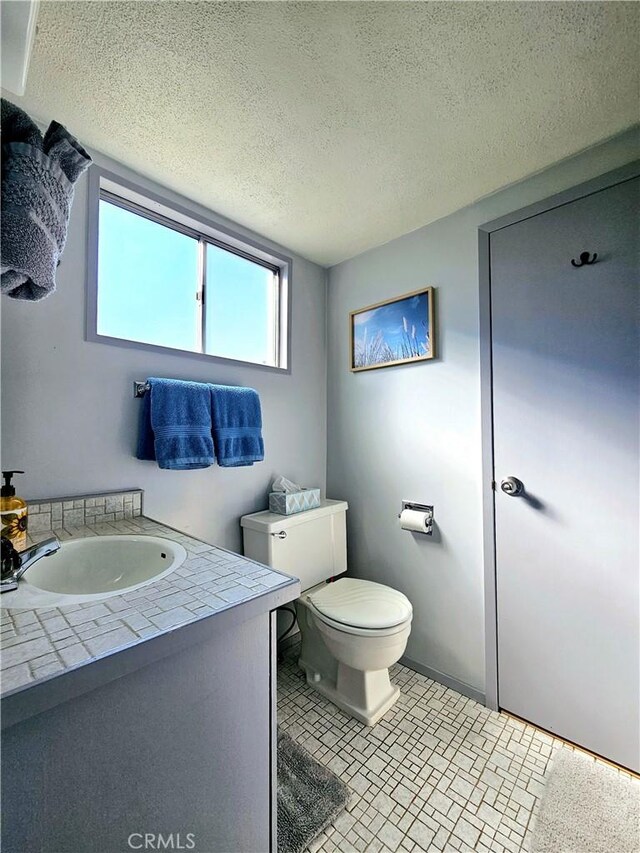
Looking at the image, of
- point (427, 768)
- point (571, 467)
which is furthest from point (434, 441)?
point (427, 768)

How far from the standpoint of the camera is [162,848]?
595mm

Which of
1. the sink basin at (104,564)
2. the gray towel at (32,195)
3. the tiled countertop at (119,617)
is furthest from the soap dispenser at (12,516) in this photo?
the gray towel at (32,195)

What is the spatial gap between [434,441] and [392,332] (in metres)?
0.63

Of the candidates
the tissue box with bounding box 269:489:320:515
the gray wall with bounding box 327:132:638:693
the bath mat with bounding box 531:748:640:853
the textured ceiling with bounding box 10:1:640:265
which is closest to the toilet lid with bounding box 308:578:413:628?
the gray wall with bounding box 327:132:638:693

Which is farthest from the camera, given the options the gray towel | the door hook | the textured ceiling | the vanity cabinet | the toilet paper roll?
the toilet paper roll

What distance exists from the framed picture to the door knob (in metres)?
0.68

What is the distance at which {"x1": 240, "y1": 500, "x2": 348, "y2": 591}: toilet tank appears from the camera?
5.32ft

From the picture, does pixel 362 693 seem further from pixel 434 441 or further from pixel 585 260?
pixel 585 260

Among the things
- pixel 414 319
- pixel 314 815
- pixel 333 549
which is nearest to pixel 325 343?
pixel 414 319

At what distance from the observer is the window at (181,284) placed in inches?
56.0

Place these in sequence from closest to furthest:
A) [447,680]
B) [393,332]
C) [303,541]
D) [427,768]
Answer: [427,768] → [447,680] → [303,541] → [393,332]

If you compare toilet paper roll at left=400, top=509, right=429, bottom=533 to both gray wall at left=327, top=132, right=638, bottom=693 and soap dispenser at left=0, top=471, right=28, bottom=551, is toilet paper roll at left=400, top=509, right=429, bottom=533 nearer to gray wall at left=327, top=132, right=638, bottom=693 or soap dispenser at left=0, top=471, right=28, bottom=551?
gray wall at left=327, top=132, right=638, bottom=693

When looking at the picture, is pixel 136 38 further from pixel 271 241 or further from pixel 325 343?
pixel 325 343

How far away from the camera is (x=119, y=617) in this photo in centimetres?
62
